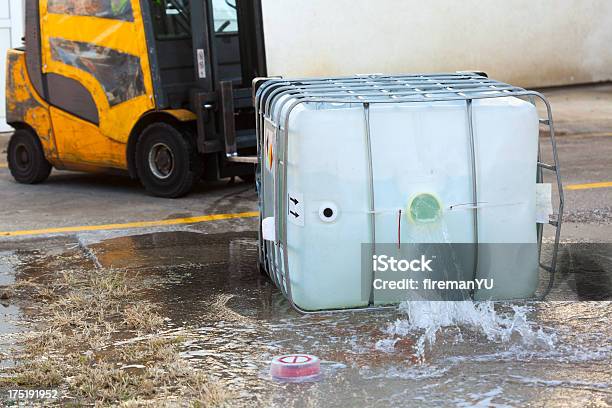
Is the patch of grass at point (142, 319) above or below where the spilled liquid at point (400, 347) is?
above

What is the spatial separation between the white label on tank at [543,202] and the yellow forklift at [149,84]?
3.63 metres

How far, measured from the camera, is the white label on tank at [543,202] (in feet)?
20.8

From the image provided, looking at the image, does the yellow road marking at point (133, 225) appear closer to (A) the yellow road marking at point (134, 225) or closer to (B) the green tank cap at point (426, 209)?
(A) the yellow road marking at point (134, 225)

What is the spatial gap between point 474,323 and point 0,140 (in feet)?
32.2

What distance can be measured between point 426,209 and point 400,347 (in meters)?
0.86

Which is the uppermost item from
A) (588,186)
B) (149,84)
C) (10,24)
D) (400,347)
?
(10,24)

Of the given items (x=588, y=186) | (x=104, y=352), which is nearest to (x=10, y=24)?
(x=588, y=186)

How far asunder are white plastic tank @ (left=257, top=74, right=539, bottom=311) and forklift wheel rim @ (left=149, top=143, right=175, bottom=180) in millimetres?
3975

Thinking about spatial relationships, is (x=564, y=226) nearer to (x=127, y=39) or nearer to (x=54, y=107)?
(x=127, y=39)

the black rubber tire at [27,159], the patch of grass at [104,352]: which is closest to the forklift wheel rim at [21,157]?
the black rubber tire at [27,159]

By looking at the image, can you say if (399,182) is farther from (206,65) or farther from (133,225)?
(206,65)

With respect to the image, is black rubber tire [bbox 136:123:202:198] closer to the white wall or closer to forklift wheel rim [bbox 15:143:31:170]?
forklift wheel rim [bbox 15:143:31:170]

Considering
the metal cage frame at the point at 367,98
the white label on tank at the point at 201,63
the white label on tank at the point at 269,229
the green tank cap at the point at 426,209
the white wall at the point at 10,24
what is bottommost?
the white label on tank at the point at 269,229

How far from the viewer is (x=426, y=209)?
6188mm
